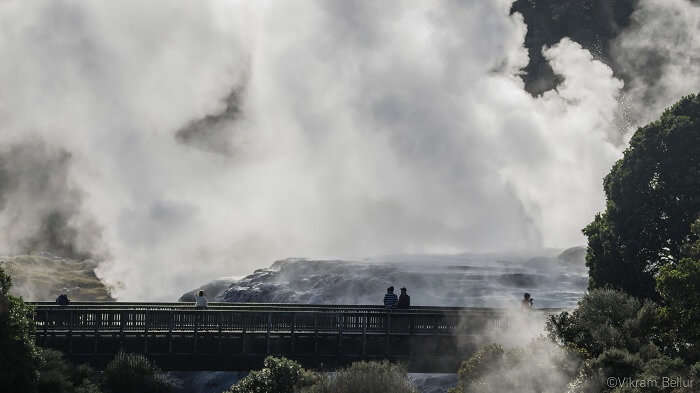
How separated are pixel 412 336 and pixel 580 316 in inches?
315

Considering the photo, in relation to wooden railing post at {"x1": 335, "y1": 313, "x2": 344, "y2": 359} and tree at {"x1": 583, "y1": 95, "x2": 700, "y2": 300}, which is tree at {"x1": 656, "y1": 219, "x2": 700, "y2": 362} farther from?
wooden railing post at {"x1": 335, "y1": 313, "x2": 344, "y2": 359}

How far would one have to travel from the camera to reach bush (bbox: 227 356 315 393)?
97.9 ft

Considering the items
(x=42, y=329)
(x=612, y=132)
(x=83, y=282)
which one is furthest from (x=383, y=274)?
(x=612, y=132)

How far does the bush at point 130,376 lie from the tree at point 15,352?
5414mm

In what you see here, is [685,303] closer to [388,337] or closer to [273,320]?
[388,337]

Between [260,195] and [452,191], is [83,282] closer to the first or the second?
[260,195]

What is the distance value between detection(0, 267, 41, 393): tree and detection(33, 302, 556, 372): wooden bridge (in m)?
7.24

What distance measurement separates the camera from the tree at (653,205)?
40312 mm

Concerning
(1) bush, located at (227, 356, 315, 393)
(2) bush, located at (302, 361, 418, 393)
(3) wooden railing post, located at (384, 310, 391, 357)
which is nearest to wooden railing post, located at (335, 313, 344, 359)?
(3) wooden railing post, located at (384, 310, 391, 357)

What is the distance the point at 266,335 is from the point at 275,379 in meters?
7.08

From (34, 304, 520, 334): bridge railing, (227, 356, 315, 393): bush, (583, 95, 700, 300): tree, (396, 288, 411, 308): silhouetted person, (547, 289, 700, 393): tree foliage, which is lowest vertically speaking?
(227, 356, 315, 393): bush

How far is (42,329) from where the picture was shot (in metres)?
36.1

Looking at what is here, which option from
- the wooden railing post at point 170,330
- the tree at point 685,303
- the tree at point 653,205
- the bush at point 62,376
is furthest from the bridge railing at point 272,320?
the tree at point 685,303

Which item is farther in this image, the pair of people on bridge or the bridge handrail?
the pair of people on bridge
